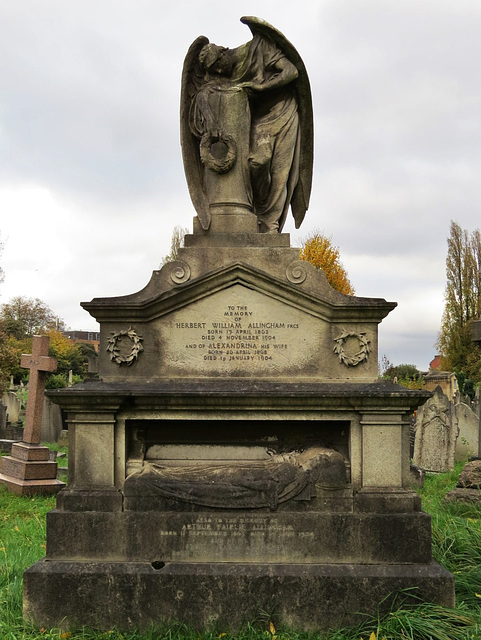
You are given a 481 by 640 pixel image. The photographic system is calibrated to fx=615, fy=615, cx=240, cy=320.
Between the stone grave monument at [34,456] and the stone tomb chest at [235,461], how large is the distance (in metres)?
5.49

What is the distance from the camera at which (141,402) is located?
4711 mm

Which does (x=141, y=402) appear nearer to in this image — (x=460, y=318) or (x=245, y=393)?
(x=245, y=393)

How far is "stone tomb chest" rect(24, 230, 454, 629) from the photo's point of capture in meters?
4.42

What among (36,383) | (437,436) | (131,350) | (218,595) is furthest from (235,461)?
(437,436)

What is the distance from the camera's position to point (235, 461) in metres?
4.94

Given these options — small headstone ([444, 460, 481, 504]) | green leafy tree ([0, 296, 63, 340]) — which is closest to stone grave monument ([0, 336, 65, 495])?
small headstone ([444, 460, 481, 504])

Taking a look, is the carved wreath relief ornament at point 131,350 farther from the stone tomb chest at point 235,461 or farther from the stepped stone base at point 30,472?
the stepped stone base at point 30,472

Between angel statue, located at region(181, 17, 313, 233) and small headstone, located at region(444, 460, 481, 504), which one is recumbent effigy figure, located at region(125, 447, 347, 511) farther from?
small headstone, located at region(444, 460, 481, 504)

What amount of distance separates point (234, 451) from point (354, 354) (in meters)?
1.25

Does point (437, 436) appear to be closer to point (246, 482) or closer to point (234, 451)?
point (234, 451)

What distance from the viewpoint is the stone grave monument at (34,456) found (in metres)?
9.73

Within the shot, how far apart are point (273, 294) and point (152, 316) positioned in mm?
1004

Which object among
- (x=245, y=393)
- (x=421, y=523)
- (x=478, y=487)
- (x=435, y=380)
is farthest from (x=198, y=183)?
(x=435, y=380)

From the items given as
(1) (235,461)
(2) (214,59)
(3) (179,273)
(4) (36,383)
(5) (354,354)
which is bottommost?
(1) (235,461)
